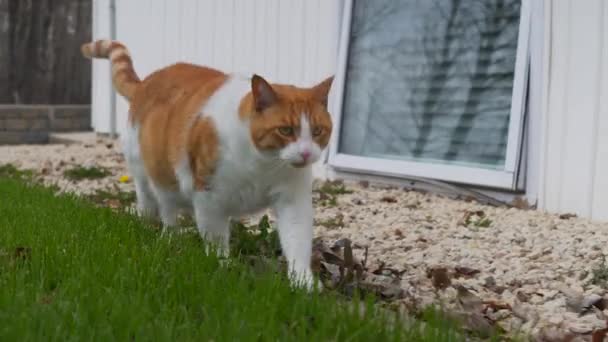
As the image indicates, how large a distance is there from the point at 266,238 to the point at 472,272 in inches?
39.6

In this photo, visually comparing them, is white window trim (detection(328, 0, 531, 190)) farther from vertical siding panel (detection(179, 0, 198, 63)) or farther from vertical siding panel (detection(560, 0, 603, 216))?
vertical siding panel (detection(179, 0, 198, 63))

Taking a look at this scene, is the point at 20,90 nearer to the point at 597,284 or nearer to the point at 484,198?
the point at 484,198

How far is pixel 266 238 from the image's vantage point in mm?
4254

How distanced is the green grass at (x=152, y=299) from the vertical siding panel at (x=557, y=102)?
266 cm

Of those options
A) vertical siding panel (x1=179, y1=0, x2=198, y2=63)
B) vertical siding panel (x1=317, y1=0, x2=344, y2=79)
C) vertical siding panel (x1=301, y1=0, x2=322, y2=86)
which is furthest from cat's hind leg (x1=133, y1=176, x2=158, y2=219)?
vertical siding panel (x1=179, y1=0, x2=198, y2=63)

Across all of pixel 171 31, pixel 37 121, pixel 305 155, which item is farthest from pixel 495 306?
pixel 37 121

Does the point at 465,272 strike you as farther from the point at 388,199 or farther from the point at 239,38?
the point at 239,38

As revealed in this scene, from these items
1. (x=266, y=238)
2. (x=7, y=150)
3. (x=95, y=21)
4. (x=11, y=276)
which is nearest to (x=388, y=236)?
(x=266, y=238)

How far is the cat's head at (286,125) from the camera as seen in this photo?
339 cm

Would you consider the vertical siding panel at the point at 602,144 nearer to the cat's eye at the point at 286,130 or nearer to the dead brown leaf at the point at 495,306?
the dead brown leaf at the point at 495,306

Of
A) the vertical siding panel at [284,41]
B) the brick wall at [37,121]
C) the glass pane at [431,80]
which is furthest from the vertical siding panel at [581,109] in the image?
the brick wall at [37,121]

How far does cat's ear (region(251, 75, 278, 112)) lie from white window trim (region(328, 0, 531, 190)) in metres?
2.73

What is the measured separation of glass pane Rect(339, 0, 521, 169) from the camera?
602cm

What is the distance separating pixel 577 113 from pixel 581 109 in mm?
37
